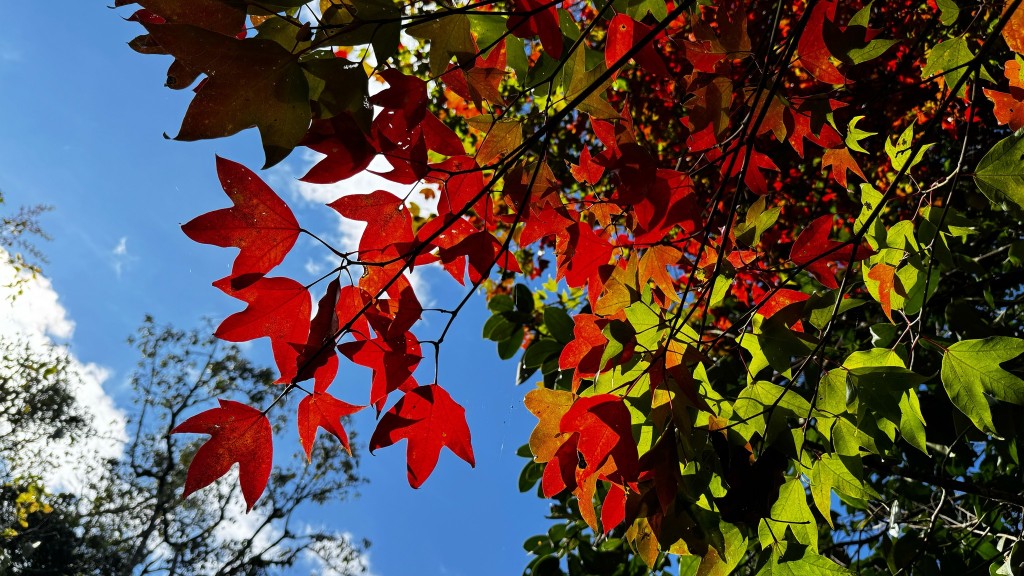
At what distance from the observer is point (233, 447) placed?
783 mm

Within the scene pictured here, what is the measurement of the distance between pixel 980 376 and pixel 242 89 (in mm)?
1130

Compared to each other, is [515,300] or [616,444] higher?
[515,300]

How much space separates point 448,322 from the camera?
2.67 ft

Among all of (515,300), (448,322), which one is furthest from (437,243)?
(515,300)

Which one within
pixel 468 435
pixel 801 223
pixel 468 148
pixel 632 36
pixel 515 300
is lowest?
pixel 468 435

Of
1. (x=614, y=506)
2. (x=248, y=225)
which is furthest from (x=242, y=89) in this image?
(x=614, y=506)

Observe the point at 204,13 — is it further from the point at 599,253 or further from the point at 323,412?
the point at 599,253

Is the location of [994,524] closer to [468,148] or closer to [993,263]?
[993,263]

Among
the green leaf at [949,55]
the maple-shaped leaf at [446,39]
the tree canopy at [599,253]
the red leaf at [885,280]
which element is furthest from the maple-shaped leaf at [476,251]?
the green leaf at [949,55]

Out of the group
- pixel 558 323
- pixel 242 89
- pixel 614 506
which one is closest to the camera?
pixel 242 89

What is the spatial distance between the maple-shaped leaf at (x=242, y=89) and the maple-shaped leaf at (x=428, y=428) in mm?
378

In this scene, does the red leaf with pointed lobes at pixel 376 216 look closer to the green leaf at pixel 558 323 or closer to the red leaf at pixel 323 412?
the red leaf at pixel 323 412

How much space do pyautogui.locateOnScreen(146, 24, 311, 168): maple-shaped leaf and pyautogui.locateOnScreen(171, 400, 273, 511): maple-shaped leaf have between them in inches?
13.8

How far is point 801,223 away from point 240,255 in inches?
150
